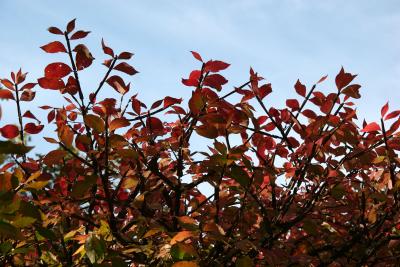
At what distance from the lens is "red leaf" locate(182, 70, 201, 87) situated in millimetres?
2566

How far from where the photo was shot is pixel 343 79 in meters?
2.49

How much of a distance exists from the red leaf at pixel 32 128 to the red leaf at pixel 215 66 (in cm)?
107

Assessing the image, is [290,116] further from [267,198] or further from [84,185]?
[84,185]

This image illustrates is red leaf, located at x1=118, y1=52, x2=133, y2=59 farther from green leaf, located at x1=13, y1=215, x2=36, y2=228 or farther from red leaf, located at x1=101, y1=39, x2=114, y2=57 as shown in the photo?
green leaf, located at x1=13, y1=215, x2=36, y2=228

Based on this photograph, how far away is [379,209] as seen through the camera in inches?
109

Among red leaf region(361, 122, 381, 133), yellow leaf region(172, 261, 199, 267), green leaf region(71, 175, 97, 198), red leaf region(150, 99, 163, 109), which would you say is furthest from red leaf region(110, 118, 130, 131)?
red leaf region(361, 122, 381, 133)

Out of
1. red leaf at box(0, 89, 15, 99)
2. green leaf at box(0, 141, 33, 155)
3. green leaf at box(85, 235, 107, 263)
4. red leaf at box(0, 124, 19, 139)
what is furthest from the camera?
red leaf at box(0, 89, 15, 99)

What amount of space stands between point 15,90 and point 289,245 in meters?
1.86

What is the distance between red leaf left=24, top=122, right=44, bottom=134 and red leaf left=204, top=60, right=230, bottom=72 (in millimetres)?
1075

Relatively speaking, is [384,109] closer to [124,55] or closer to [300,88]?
[300,88]

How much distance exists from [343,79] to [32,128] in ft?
5.92

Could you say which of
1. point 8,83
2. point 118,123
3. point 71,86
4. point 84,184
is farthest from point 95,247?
point 8,83

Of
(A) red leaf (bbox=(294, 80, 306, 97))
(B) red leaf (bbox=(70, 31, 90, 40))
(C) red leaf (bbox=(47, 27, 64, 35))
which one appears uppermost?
(C) red leaf (bbox=(47, 27, 64, 35))

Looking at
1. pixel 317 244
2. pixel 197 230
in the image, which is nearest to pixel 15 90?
pixel 197 230
